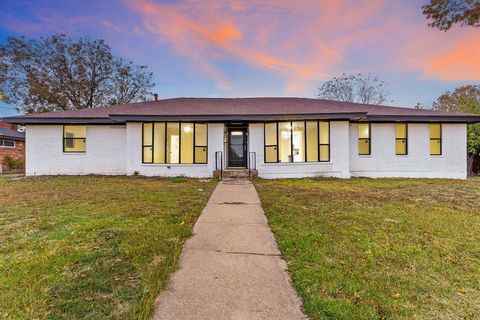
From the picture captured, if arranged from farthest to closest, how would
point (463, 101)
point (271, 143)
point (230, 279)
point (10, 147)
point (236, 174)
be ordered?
point (463, 101)
point (10, 147)
point (271, 143)
point (236, 174)
point (230, 279)

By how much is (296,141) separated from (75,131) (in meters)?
11.5

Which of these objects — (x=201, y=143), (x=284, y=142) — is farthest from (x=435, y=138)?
(x=201, y=143)

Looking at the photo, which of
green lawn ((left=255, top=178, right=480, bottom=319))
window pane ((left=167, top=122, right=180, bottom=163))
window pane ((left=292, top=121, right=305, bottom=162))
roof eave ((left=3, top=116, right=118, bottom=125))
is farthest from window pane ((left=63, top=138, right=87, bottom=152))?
green lawn ((left=255, top=178, right=480, bottom=319))

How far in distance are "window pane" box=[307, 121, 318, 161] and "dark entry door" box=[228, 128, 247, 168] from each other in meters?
3.35

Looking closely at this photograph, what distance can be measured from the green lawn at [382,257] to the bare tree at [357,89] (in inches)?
988

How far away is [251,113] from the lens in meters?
11.4

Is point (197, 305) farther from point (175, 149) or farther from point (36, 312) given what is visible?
point (175, 149)

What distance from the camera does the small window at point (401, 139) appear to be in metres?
12.0

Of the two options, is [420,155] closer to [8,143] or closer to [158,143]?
[158,143]

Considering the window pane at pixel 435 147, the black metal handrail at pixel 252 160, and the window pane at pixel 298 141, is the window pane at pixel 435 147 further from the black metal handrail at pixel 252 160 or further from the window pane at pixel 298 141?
the black metal handrail at pixel 252 160

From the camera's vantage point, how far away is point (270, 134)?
11727mm

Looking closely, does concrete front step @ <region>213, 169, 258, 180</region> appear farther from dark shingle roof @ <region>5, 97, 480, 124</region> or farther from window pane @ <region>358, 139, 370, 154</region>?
window pane @ <region>358, 139, 370, 154</region>

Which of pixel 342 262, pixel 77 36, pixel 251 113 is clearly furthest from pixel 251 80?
pixel 342 262

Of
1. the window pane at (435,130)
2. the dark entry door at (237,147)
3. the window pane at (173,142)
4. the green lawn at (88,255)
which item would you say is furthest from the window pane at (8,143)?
the window pane at (435,130)
